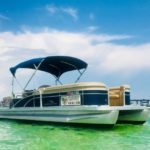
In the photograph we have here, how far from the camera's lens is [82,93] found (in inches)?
595

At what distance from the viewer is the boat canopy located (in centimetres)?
1794

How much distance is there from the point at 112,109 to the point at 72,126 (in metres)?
2.48

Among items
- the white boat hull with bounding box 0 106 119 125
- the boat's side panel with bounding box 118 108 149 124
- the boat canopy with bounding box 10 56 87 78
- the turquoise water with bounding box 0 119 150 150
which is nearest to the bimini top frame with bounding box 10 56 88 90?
the boat canopy with bounding box 10 56 87 78

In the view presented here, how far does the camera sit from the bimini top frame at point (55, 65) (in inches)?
706

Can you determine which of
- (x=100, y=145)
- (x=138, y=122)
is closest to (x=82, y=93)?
(x=138, y=122)

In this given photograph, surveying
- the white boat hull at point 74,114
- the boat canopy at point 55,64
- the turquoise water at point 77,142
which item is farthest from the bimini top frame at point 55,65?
the turquoise water at point 77,142

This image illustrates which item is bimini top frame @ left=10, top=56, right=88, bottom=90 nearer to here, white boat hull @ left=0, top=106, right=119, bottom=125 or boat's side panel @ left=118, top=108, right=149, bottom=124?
white boat hull @ left=0, top=106, right=119, bottom=125

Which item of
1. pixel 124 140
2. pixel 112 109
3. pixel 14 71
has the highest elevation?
pixel 14 71

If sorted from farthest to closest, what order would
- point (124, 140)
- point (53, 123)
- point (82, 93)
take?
point (53, 123)
point (82, 93)
point (124, 140)

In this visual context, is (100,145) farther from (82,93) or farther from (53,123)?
(53,123)

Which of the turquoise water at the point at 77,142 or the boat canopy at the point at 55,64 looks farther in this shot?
the boat canopy at the point at 55,64

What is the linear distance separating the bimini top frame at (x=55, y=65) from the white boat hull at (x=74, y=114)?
5.76ft

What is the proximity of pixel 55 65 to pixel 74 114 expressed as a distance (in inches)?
192

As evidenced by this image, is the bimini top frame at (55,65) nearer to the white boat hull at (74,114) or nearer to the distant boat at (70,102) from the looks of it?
the distant boat at (70,102)
